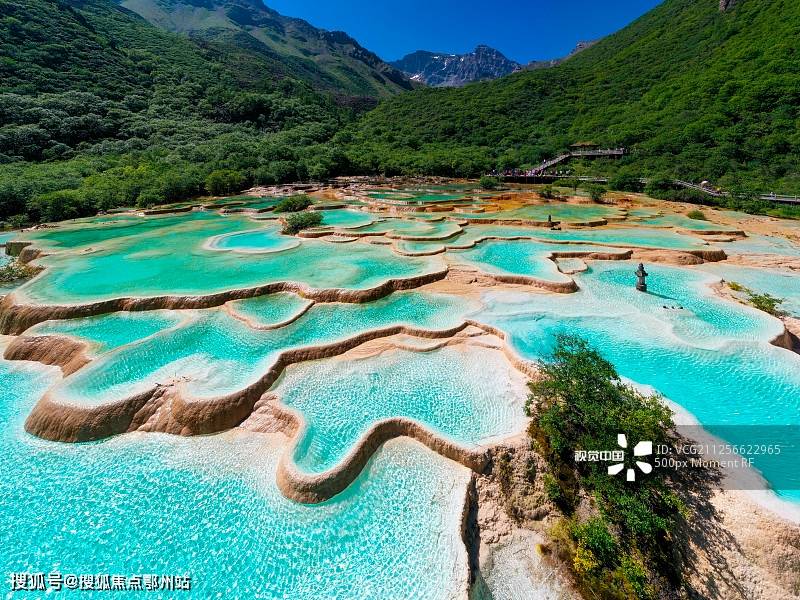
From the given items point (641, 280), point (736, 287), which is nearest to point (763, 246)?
point (736, 287)

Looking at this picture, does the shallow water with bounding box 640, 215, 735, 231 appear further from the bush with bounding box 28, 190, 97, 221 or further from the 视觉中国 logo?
the bush with bounding box 28, 190, 97, 221

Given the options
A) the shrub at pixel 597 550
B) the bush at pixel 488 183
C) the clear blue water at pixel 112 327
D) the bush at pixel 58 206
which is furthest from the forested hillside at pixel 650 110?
the clear blue water at pixel 112 327

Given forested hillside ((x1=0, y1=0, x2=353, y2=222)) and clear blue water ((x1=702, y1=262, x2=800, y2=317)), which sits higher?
forested hillside ((x1=0, y1=0, x2=353, y2=222))

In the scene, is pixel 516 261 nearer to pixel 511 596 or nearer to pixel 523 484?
pixel 523 484

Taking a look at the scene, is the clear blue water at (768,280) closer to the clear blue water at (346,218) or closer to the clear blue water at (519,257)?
the clear blue water at (519,257)

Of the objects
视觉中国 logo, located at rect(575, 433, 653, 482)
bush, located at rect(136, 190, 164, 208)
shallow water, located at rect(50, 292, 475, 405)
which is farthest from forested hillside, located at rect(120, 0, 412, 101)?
视觉中国 logo, located at rect(575, 433, 653, 482)

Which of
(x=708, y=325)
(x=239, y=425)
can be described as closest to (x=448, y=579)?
(x=239, y=425)
